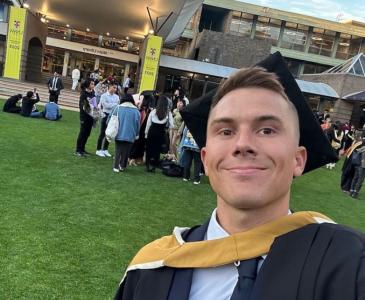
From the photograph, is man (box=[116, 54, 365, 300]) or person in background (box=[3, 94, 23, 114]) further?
person in background (box=[3, 94, 23, 114])

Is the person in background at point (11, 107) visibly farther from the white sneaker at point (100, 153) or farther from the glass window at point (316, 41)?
the glass window at point (316, 41)

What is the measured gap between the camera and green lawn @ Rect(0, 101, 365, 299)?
424cm

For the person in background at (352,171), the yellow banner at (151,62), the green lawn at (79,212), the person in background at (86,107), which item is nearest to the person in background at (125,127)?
the green lawn at (79,212)

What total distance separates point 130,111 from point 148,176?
145 cm

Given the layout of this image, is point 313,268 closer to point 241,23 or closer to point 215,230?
point 215,230

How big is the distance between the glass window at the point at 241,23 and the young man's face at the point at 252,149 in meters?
47.9

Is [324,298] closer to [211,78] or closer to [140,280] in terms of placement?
[140,280]

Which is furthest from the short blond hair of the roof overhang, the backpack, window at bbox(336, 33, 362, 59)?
window at bbox(336, 33, 362, 59)

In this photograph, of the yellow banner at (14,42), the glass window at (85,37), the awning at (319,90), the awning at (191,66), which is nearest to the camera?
the yellow banner at (14,42)

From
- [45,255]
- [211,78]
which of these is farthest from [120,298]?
[211,78]

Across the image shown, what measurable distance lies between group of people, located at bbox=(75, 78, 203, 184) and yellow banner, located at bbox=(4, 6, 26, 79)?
47.2 feet

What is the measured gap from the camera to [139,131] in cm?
1022

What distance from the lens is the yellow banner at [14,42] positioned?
2353 centimetres

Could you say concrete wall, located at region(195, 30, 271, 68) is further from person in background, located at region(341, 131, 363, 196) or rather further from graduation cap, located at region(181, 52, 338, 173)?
graduation cap, located at region(181, 52, 338, 173)
